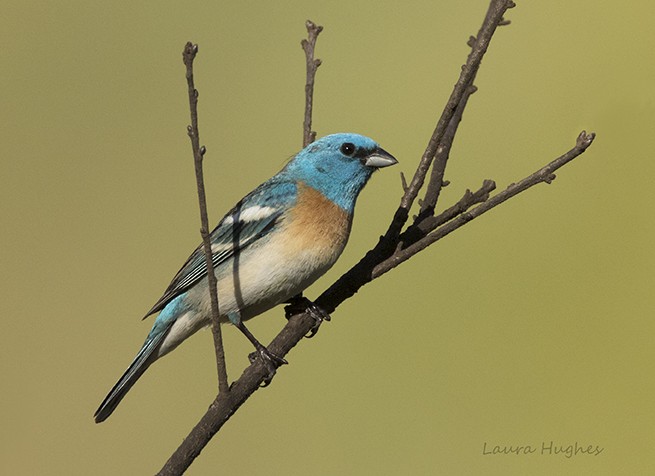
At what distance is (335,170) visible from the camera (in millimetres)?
3326

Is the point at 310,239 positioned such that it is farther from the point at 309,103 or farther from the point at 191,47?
the point at 191,47

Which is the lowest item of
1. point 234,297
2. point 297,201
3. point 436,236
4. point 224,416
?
point 224,416

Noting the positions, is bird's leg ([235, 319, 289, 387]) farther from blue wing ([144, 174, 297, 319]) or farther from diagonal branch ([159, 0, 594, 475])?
blue wing ([144, 174, 297, 319])

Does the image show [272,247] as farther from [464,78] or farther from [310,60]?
[464,78]

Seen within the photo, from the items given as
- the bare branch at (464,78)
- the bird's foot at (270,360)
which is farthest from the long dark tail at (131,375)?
the bare branch at (464,78)

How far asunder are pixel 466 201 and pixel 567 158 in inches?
13.1

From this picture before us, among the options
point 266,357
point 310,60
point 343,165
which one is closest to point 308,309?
point 266,357

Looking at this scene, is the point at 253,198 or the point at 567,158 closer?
the point at 567,158

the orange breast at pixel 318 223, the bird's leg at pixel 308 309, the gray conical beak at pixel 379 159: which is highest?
the gray conical beak at pixel 379 159

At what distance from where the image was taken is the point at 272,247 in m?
3.08

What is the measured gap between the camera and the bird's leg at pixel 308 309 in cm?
271

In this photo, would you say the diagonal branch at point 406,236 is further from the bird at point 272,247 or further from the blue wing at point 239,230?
the blue wing at point 239,230

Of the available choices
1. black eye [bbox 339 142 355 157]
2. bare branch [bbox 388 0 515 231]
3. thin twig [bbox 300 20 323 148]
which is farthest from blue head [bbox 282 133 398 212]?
bare branch [bbox 388 0 515 231]

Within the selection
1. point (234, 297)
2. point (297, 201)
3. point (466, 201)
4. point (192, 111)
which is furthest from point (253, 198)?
point (192, 111)
